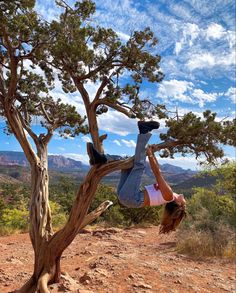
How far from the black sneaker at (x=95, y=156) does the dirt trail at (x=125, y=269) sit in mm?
2660

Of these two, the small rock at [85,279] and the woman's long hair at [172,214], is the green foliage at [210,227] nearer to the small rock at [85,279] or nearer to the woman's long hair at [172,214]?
the small rock at [85,279]

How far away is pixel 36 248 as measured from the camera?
23.7 feet

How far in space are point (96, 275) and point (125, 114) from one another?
357cm

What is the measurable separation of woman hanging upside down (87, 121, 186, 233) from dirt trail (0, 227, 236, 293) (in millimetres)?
2606

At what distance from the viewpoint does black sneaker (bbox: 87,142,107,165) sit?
20.3 ft

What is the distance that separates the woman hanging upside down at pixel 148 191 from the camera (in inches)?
206

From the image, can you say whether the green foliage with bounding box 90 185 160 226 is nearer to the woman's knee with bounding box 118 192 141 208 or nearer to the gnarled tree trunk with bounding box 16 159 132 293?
the gnarled tree trunk with bounding box 16 159 132 293

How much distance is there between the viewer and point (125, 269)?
27.9 feet

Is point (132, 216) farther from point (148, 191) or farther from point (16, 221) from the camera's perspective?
point (148, 191)

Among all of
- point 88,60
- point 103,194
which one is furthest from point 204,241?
point 103,194

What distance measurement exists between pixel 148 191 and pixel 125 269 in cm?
384

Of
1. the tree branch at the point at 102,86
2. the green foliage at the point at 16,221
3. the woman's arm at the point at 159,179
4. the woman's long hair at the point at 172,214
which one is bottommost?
the green foliage at the point at 16,221

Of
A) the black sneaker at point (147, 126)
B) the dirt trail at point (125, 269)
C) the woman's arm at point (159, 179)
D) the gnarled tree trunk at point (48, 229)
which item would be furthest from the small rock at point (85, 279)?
the black sneaker at point (147, 126)

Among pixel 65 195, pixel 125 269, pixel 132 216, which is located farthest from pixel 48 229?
pixel 65 195
